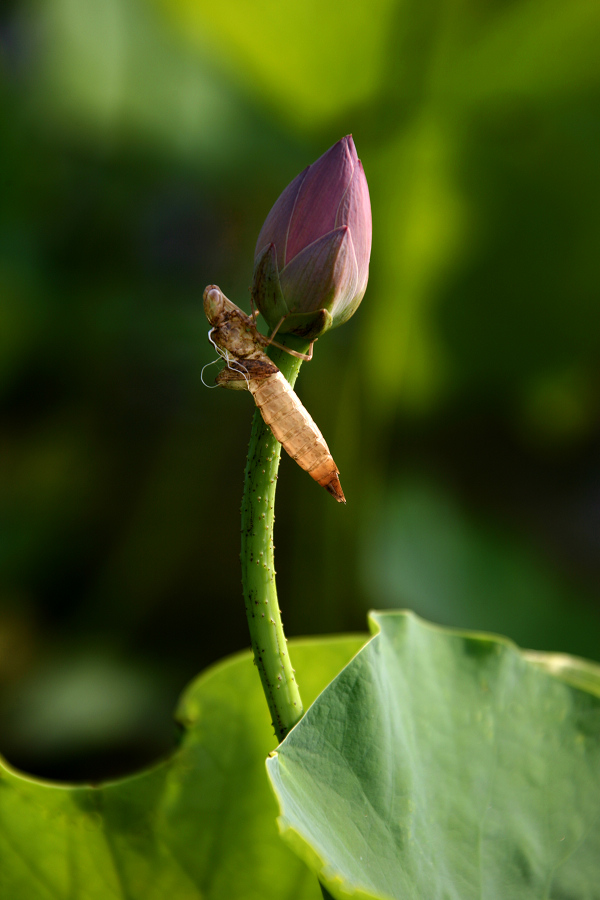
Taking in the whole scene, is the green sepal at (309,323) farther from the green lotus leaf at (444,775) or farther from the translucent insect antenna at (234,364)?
the green lotus leaf at (444,775)

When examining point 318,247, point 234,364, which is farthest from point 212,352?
point 318,247

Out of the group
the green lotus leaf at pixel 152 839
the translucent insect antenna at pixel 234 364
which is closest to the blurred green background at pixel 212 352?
the green lotus leaf at pixel 152 839

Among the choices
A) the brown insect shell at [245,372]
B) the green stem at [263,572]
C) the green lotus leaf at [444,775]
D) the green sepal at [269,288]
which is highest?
the green sepal at [269,288]

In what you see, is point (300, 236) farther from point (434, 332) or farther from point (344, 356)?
point (434, 332)

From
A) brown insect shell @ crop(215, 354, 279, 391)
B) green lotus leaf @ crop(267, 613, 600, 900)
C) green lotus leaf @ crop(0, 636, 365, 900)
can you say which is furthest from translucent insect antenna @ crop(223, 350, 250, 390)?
green lotus leaf @ crop(0, 636, 365, 900)

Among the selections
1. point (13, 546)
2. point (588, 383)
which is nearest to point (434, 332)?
point (588, 383)

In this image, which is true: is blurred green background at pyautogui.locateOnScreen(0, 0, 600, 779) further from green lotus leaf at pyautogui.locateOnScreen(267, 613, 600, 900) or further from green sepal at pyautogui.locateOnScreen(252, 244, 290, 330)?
green sepal at pyautogui.locateOnScreen(252, 244, 290, 330)
